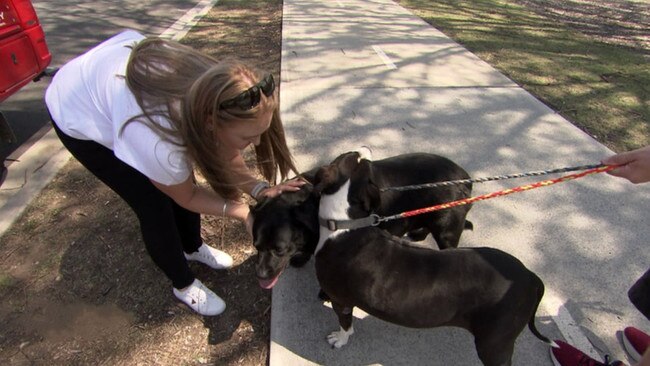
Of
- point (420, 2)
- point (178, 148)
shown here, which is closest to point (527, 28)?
point (420, 2)

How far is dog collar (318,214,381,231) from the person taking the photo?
→ 2.01 metres

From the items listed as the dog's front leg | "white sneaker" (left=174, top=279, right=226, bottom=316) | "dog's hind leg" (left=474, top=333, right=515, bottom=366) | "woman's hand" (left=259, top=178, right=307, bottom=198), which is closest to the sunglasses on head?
"woman's hand" (left=259, top=178, right=307, bottom=198)

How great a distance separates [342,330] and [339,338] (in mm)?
58

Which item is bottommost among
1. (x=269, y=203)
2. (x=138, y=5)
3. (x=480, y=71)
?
(x=138, y=5)

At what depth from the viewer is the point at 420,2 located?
35.9ft

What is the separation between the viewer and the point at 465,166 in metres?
3.99

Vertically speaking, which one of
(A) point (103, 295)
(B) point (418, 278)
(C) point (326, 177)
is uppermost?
(C) point (326, 177)

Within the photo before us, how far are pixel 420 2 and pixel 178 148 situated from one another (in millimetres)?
10785

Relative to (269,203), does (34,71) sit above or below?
below

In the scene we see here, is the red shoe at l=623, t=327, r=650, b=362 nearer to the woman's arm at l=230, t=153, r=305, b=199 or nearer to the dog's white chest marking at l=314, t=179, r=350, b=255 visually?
the dog's white chest marking at l=314, t=179, r=350, b=255

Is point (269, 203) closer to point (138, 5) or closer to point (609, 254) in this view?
point (609, 254)

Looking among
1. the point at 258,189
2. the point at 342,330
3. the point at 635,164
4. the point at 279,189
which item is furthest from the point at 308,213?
the point at 635,164

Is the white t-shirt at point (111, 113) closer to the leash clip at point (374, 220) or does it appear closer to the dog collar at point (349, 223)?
the dog collar at point (349, 223)

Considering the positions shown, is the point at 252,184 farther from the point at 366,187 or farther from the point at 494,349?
the point at 494,349
